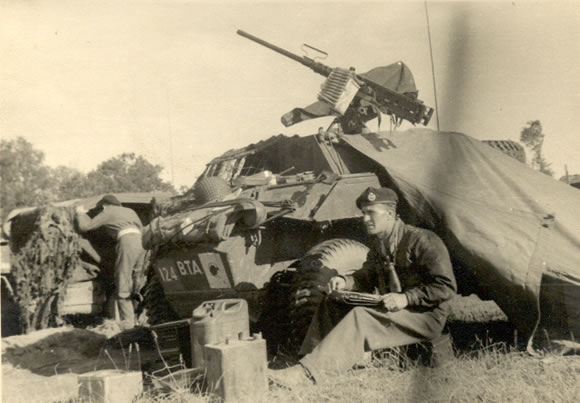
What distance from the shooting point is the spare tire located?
4.68m

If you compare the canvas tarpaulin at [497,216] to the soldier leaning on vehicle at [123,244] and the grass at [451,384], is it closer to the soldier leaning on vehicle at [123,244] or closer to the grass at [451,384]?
the grass at [451,384]

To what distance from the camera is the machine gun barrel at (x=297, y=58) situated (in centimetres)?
757

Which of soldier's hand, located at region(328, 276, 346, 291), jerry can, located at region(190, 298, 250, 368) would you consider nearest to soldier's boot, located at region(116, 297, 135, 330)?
jerry can, located at region(190, 298, 250, 368)

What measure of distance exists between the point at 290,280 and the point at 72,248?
3782mm

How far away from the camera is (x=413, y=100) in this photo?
6.94 meters

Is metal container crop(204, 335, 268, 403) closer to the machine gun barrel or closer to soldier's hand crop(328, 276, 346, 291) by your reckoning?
soldier's hand crop(328, 276, 346, 291)

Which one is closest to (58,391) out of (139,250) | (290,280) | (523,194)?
(290,280)

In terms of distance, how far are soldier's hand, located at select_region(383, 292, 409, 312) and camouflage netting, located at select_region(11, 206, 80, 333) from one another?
5340 mm

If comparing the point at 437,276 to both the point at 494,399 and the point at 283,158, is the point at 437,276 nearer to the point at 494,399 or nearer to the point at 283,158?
the point at 494,399

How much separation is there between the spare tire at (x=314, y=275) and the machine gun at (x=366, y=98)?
237 cm

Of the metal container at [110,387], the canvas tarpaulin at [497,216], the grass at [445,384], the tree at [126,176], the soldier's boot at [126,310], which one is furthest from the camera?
the tree at [126,176]

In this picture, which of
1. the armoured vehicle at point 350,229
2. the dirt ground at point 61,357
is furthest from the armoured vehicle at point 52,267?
the armoured vehicle at point 350,229

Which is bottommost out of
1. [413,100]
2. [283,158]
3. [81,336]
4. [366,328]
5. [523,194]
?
[81,336]

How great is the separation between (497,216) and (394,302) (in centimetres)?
162
